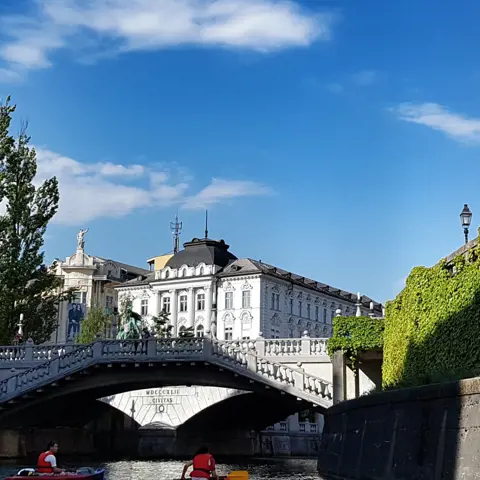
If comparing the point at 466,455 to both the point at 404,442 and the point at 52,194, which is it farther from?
the point at 52,194

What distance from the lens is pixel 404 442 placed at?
17.2 m

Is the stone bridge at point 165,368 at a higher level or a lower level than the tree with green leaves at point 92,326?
lower

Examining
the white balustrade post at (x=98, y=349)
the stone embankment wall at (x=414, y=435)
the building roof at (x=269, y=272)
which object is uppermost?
the building roof at (x=269, y=272)

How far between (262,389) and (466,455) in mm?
28031

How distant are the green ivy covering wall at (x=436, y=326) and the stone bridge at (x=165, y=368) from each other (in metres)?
5.51

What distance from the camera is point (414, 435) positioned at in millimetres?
16609

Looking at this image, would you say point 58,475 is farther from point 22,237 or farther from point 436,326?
point 22,237

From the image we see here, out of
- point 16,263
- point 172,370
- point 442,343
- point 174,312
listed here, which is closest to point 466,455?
point 442,343

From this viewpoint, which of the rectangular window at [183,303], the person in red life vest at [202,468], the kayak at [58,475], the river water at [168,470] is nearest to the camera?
the person in red life vest at [202,468]

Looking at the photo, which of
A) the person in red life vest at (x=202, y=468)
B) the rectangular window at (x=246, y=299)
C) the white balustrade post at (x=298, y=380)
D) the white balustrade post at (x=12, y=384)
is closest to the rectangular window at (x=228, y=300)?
the rectangular window at (x=246, y=299)

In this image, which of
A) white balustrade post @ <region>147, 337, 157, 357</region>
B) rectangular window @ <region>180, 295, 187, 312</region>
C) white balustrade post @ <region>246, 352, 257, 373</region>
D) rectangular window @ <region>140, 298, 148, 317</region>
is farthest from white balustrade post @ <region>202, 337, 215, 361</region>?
rectangular window @ <region>140, 298, 148, 317</region>

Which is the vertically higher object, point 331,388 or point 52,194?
point 52,194

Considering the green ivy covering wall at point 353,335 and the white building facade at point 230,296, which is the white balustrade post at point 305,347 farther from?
the white building facade at point 230,296

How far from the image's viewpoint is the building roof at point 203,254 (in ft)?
317
